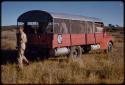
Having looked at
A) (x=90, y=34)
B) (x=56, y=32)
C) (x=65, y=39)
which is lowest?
(x=90, y=34)

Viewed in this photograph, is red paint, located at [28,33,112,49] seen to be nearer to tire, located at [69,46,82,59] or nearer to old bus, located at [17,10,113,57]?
old bus, located at [17,10,113,57]

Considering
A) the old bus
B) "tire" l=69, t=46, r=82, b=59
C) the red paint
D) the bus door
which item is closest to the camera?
the red paint

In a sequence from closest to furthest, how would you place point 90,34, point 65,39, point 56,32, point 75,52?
1. point 56,32
2. point 65,39
3. point 75,52
4. point 90,34

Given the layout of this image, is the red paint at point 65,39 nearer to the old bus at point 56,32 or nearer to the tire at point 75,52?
the old bus at point 56,32

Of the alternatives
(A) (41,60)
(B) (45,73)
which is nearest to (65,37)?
(A) (41,60)

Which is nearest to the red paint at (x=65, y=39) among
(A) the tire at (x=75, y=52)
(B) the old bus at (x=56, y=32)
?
(B) the old bus at (x=56, y=32)

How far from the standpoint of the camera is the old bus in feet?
39.2

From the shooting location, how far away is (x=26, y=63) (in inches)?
453

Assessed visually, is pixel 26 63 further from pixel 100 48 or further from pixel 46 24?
pixel 100 48

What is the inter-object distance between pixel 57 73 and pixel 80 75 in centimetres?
79

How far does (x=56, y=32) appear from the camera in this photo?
12.2m

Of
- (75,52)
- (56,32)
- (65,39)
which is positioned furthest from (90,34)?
(56,32)

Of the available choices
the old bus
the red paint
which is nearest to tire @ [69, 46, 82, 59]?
the old bus

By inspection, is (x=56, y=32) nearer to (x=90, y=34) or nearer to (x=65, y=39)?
(x=65, y=39)
